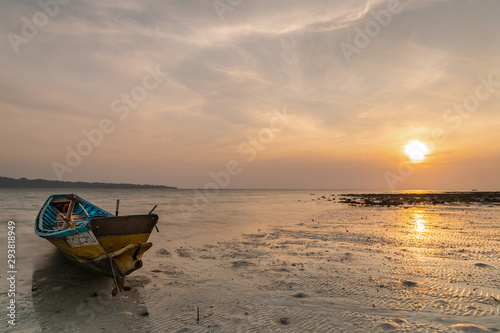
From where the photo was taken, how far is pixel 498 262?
10180 mm

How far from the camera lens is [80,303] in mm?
7590

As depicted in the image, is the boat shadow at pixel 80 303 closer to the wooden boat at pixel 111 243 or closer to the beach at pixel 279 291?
the beach at pixel 279 291

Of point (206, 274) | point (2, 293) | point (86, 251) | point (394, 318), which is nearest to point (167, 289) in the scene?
point (206, 274)

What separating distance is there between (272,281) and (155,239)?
34.8 feet

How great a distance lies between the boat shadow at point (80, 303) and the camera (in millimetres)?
6430

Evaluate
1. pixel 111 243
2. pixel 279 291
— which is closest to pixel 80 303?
pixel 111 243

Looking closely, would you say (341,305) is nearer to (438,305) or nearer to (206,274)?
(438,305)

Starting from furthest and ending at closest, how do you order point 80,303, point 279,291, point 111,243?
point 111,243 < point 279,291 < point 80,303

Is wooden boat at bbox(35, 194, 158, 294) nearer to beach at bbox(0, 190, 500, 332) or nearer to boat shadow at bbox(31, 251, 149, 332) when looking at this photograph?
boat shadow at bbox(31, 251, 149, 332)

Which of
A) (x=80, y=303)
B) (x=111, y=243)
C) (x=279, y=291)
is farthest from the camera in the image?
(x=111, y=243)

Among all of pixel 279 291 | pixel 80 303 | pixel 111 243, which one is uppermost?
pixel 111 243

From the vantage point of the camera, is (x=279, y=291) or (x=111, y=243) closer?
(x=279, y=291)

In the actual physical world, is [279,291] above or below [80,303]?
above

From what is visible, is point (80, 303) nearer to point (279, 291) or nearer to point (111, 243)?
point (111, 243)
